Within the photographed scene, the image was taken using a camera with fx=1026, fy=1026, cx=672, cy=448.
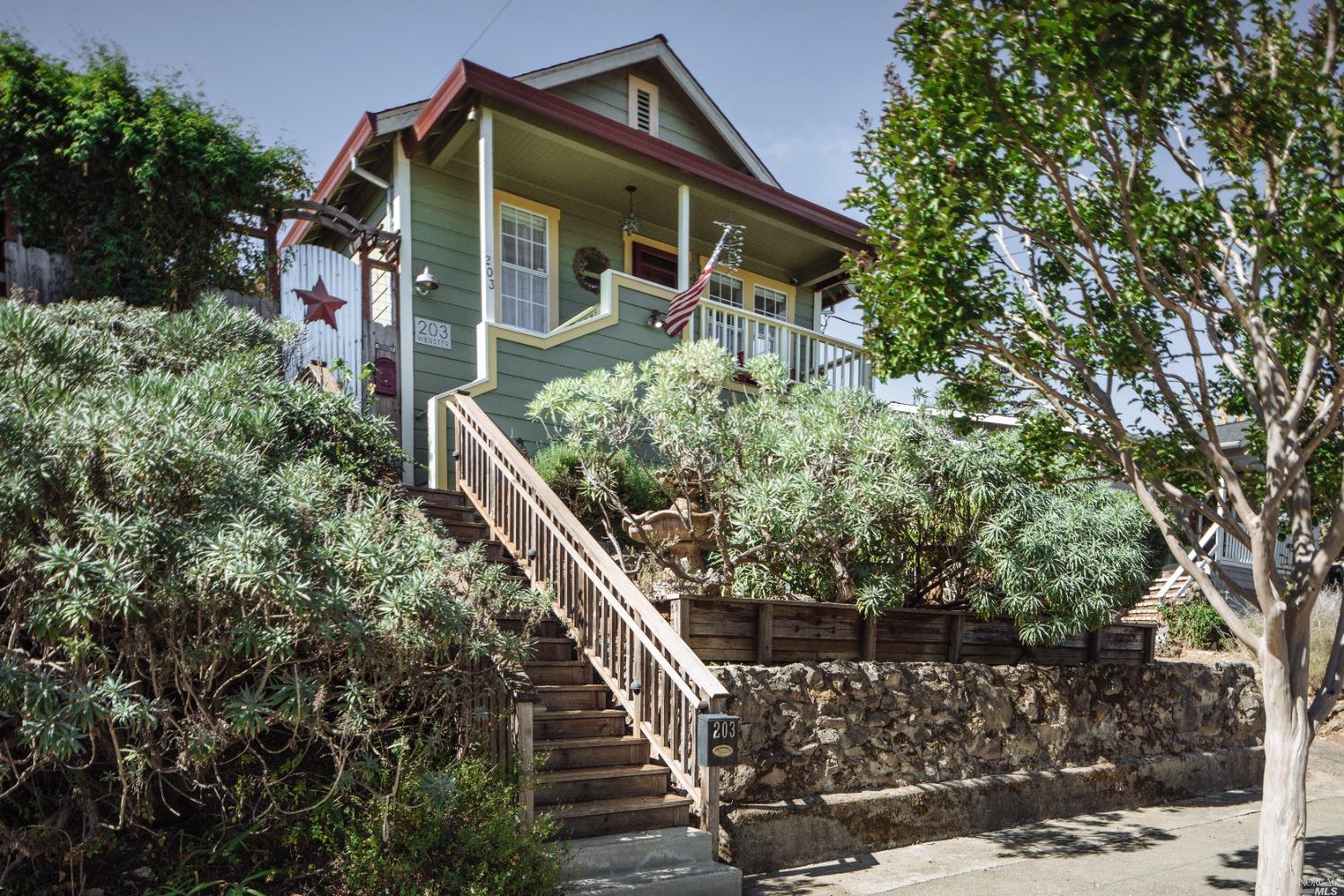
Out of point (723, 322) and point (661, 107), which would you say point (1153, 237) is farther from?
point (661, 107)

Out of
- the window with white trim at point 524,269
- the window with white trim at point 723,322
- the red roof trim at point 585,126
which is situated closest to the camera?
the red roof trim at point 585,126

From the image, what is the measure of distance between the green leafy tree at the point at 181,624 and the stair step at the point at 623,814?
893 mm

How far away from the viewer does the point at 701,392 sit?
27.6 ft

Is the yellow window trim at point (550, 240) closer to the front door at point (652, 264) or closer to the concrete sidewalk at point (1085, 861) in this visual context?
the front door at point (652, 264)

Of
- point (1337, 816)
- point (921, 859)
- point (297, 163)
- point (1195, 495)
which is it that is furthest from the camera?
point (297, 163)

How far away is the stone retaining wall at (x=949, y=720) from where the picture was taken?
683cm

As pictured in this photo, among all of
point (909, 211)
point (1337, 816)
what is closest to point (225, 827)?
point (909, 211)

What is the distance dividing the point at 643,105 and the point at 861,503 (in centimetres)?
783

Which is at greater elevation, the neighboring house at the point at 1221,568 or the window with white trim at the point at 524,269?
the window with white trim at the point at 524,269

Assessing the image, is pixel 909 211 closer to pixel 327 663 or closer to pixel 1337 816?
Result: pixel 327 663

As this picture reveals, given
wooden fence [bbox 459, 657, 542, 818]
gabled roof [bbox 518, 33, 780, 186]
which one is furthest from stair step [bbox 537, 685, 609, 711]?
gabled roof [bbox 518, 33, 780, 186]

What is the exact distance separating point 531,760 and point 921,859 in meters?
3.09

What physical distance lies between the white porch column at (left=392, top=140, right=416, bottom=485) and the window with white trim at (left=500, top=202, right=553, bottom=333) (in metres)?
1.22

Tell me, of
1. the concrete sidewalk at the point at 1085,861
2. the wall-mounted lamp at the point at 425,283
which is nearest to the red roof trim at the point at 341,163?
the wall-mounted lamp at the point at 425,283
